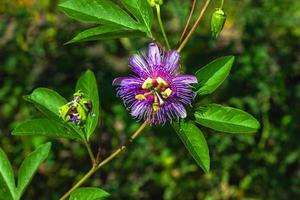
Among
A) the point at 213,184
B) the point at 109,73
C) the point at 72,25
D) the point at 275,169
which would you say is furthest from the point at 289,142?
the point at 72,25

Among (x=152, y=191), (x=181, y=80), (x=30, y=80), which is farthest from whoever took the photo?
(x=152, y=191)

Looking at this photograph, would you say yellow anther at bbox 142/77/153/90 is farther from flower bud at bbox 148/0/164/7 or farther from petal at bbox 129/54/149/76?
flower bud at bbox 148/0/164/7

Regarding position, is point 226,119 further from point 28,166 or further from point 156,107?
point 28,166

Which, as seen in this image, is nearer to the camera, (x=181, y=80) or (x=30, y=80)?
(x=181, y=80)

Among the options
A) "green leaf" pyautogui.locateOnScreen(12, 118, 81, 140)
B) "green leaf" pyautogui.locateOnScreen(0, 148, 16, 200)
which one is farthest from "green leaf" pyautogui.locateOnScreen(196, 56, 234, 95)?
"green leaf" pyautogui.locateOnScreen(0, 148, 16, 200)

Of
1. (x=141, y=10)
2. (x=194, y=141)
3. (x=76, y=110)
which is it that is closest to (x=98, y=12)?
(x=141, y=10)

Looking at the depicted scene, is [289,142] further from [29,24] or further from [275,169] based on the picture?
[29,24]

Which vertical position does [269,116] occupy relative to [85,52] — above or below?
below
